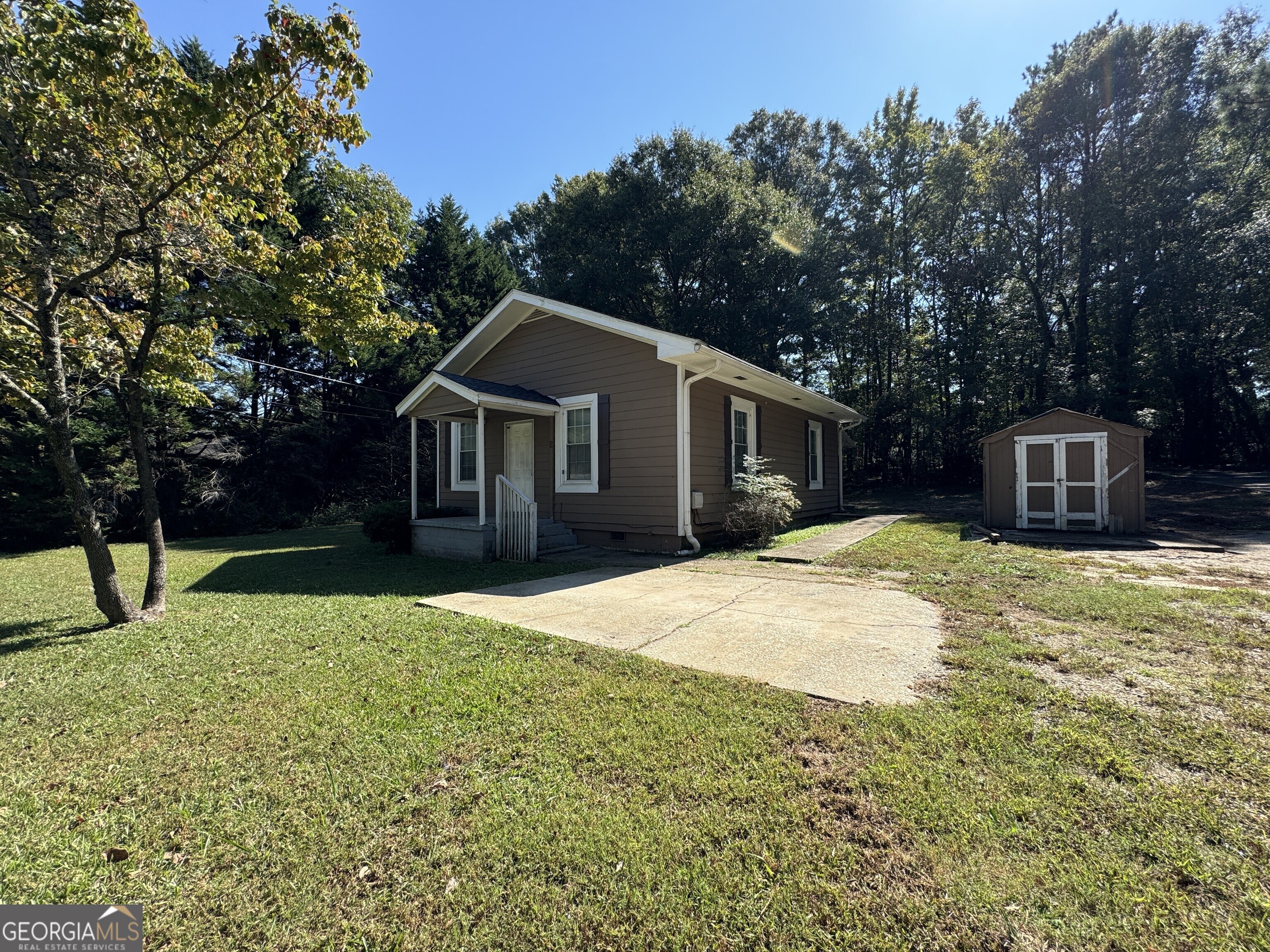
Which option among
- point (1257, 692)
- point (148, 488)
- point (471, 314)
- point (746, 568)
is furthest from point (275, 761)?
point (471, 314)

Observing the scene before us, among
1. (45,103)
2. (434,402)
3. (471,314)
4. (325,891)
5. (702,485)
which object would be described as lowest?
(325,891)

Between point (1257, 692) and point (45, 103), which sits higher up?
point (45, 103)

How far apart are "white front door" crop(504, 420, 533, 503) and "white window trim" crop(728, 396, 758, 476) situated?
3831mm

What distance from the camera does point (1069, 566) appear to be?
671 cm

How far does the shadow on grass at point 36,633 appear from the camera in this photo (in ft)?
13.9

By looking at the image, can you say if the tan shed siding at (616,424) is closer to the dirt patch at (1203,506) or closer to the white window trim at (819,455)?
the white window trim at (819,455)

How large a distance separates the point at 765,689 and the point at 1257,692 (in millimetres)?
2639

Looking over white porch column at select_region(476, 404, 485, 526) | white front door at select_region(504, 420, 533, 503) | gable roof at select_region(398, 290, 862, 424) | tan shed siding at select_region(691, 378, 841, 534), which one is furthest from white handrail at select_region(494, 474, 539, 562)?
tan shed siding at select_region(691, 378, 841, 534)

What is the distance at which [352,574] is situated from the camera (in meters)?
7.61

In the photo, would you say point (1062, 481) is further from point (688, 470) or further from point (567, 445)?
point (567, 445)

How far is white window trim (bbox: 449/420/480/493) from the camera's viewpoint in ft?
37.5

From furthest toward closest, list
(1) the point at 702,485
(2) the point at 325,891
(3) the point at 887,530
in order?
(3) the point at 887,530, (1) the point at 702,485, (2) the point at 325,891

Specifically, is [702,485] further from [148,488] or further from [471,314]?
[471,314]

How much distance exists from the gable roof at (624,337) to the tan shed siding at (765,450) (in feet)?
0.88
